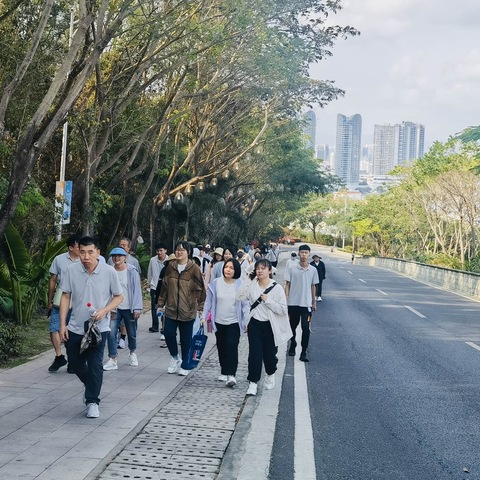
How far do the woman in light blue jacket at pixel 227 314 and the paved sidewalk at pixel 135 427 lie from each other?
14.0 inches

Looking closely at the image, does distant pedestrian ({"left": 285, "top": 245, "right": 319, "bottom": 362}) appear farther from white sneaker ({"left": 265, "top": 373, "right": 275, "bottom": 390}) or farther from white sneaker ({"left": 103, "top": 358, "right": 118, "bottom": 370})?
white sneaker ({"left": 103, "top": 358, "right": 118, "bottom": 370})

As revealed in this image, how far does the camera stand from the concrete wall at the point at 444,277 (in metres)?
33.6

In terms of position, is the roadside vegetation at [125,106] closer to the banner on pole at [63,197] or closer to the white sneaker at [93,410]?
the banner on pole at [63,197]

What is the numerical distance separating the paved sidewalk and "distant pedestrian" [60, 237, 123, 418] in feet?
1.27

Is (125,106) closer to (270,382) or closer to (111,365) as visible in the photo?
(111,365)

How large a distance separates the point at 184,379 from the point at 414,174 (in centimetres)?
6053

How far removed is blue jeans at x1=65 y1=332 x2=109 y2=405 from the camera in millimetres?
8258

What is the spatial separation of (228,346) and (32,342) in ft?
15.3

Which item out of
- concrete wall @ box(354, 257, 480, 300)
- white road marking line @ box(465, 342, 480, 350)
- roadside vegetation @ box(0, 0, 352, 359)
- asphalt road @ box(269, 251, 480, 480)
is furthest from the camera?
concrete wall @ box(354, 257, 480, 300)

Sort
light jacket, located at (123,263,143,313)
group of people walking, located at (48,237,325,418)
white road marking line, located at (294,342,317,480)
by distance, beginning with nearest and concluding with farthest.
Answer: white road marking line, located at (294,342,317,480)
group of people walking, located at (48,237,325,418)
light jacket, located at (123,263,143,313)

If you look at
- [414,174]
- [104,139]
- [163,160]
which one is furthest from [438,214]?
[104,139]

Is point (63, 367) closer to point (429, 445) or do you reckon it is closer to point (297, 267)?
point (297, 267)

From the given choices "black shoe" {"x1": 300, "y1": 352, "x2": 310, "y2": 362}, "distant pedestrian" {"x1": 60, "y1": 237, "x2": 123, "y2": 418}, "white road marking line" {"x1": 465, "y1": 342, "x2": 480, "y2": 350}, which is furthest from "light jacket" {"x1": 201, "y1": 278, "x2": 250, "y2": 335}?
"white road marking line" {"x1": 465, "y1": 342, "x2": 480, "y2": 350}

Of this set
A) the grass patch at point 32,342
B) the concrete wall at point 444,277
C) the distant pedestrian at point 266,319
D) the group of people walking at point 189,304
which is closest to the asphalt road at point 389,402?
the distant pedestrian at point 266,319
